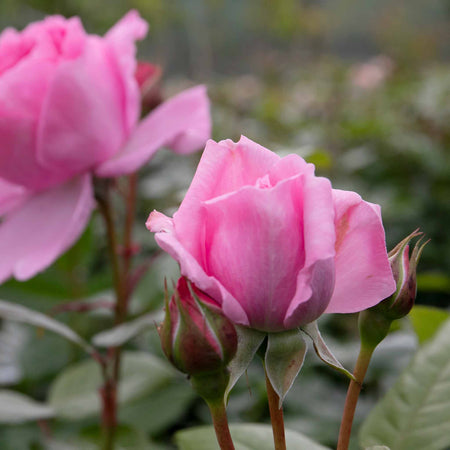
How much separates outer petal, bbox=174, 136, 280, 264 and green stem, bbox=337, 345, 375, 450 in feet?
0.33

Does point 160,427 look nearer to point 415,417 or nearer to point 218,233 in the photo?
point 415,417

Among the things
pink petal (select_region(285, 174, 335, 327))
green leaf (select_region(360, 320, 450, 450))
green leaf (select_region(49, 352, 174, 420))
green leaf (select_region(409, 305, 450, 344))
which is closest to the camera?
pink petal (select_region(285, 174, 335, 327))

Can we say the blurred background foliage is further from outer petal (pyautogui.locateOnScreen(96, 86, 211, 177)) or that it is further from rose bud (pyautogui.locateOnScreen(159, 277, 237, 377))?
rose bud (pyautogui.locateOnScreen(159, 277, 237, 377))

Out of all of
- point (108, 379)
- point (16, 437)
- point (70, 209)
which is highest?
point (70, 209)

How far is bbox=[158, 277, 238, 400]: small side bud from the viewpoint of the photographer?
0.78 ft

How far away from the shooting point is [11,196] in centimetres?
55

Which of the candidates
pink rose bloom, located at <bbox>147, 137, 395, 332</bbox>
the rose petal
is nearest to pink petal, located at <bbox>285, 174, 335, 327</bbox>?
pink rose bloom, located at <bbox>147, 137, 395, 332</bbox>

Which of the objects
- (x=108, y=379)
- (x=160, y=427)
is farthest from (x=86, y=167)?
(x=160, y=427)

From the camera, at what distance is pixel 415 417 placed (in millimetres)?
365

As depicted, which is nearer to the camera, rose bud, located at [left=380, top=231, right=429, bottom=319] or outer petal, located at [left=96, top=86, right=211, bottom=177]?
rose bud, located at [left=380, top=231, right=429, bottom=319]

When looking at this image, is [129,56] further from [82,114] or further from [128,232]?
[128,232]

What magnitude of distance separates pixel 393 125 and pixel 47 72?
3.95 ft

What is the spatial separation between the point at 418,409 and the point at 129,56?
355 mm

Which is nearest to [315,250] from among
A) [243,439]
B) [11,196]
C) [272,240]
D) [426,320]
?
[272,240]
